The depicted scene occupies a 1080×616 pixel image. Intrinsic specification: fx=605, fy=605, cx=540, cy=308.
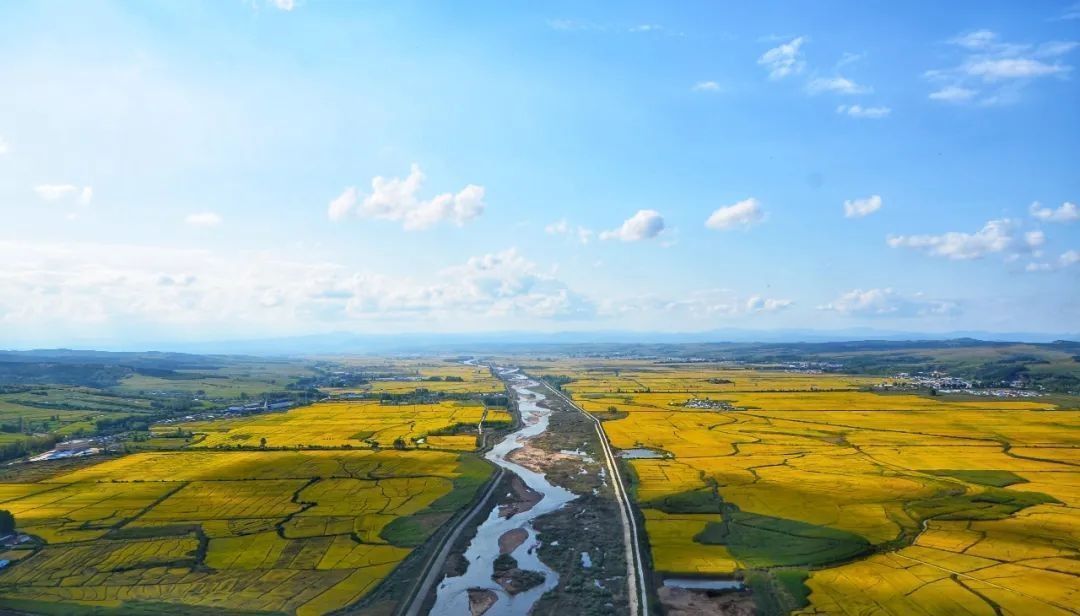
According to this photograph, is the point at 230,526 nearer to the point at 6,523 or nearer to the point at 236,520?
the point at 236,520

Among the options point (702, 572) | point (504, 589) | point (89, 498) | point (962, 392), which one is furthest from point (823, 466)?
point (962, 392)

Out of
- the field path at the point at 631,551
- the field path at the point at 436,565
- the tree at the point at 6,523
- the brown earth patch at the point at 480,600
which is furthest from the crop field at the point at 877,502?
the tree at the point at 6,523

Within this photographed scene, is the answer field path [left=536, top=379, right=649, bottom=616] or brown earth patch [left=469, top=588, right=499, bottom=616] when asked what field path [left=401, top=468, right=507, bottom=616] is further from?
field path [left=536, top=379, right=649, bottom=616]

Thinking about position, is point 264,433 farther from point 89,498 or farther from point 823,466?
point 823,466

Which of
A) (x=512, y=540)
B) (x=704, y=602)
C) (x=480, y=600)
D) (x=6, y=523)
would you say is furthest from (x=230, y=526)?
(x=704, y=602)

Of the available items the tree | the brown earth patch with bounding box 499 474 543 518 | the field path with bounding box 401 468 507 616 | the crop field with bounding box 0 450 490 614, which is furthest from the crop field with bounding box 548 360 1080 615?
the tree

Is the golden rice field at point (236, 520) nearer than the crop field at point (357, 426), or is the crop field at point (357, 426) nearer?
the golden rice field at point (236, 520)

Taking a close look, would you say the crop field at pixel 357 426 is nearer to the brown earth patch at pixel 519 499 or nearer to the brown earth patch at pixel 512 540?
the brown earth patch at pixel 519 499
